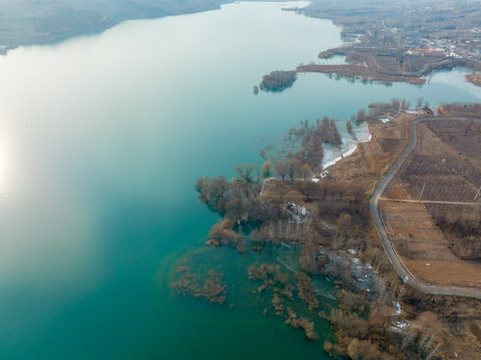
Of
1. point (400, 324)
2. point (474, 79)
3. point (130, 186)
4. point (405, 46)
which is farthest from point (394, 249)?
point (405, 46)

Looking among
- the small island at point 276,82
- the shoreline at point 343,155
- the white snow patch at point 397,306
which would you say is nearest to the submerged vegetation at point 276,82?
the small island at point 276,82

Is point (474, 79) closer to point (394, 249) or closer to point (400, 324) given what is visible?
point (394, 249)

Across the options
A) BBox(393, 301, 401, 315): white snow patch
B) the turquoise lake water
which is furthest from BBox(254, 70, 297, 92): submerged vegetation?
BBox(393, 301, 401, 315): white snow patch

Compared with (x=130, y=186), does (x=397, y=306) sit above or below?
below

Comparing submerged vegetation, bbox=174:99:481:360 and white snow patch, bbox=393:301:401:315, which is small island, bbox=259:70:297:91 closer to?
submerged vegetation, bbox=174:99:481:360

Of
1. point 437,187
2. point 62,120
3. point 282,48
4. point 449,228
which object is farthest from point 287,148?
point 282,48
